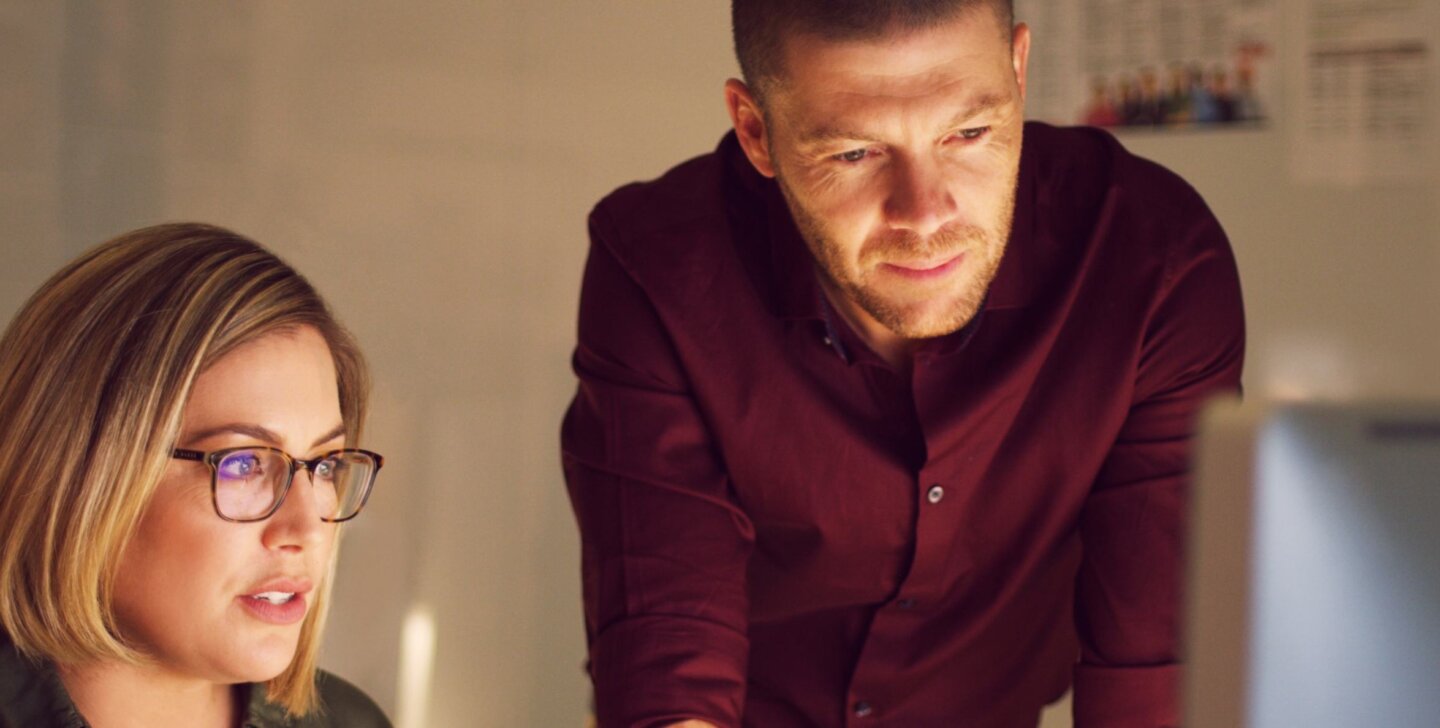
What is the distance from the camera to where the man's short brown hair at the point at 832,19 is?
129cm

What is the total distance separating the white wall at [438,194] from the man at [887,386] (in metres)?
1.39

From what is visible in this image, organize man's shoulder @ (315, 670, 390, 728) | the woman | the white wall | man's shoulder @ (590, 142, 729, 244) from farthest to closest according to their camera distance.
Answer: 1. the white wall
2. man's shoulder @ (590, 142, 729, 244)
3. man's shoulder @ (315, 670, 390, 728)
4. the woman

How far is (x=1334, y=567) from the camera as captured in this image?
481 millimetres

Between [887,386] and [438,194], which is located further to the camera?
[438,194]

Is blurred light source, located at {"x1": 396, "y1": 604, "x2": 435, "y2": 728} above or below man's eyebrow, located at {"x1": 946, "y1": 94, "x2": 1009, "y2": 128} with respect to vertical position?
below

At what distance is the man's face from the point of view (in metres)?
1.28

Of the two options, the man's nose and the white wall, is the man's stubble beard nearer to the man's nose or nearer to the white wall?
the man's nose

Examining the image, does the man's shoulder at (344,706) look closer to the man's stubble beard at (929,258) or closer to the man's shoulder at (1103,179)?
the man's stubble beard at (929,258)

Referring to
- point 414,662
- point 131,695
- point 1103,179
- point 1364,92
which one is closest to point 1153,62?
point 1364,92

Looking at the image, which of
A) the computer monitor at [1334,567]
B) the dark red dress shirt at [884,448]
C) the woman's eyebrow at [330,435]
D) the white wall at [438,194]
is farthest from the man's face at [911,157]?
the white wall at [438,194]

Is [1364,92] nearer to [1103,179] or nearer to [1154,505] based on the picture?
[1103,179]

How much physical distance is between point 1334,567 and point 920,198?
819mm

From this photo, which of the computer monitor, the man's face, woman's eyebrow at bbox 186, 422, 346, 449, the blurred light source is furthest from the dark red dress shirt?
the blurred light source

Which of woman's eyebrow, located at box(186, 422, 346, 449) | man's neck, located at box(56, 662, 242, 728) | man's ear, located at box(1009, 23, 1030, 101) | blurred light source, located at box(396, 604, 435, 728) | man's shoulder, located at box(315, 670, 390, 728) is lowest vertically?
blurred light source, located at box(396, 604, 435, 728)
